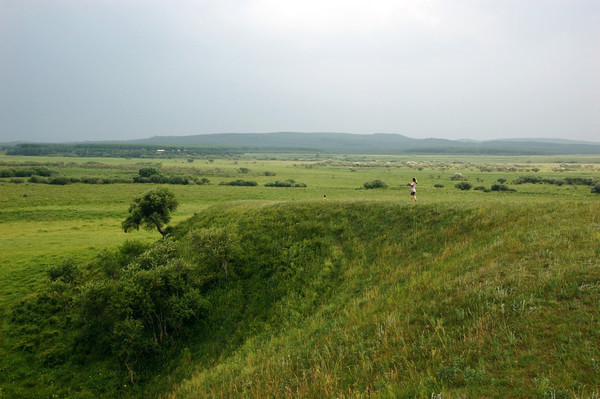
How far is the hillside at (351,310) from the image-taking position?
7621mm

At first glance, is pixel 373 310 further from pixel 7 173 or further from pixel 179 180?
pixel 7 173

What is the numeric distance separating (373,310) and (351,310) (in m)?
1.50

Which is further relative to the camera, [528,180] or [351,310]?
[528,180]

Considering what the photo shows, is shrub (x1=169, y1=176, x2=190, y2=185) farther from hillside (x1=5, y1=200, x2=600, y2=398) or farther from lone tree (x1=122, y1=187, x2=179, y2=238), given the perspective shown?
hillside (x1=5, y1=200, x2=600, y2=398)

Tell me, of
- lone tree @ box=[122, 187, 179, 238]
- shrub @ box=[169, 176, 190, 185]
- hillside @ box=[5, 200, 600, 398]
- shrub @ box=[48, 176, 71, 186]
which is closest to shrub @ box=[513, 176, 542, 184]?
hillside @ box=[5, 200, 600, 398]

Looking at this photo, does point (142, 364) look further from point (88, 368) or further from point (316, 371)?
point (316, 371)

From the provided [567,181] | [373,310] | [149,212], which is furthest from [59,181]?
[567,181]

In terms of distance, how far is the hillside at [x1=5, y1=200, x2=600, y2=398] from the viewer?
762 centimetres

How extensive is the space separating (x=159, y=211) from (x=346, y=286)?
2548cm

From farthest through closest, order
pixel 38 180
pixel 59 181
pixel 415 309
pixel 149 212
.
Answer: pixel 38 180 → pixel 59 181 → pixel 149 212 → pixel 415 309

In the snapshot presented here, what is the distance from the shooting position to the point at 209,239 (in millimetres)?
21281

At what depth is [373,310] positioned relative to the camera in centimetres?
1252

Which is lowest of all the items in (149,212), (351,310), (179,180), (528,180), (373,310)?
(351,310)

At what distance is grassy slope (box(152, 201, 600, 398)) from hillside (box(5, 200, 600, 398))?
0.06m
